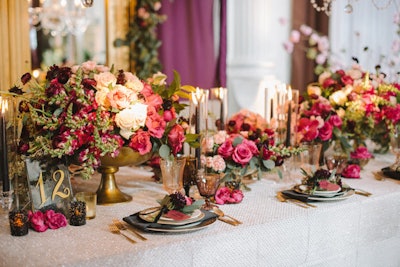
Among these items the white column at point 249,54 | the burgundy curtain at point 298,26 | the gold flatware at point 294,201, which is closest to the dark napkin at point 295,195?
Result: the gold flatware at point 294,201

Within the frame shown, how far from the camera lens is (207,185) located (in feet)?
6.23

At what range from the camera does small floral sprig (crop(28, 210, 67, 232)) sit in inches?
64.9

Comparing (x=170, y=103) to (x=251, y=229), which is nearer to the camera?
(x=251, y=229)

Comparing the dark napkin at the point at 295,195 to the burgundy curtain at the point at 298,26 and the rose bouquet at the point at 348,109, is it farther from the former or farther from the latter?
the burgundy curtain at the point at 298,26

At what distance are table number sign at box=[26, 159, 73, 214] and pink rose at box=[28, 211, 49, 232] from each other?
6cm

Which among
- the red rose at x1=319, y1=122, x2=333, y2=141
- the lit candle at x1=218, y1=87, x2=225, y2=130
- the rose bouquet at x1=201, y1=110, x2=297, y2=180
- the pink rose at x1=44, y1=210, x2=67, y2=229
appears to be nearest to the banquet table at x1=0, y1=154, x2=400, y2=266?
the pink rose at x1=44, y1=210, x2=67, y2=229

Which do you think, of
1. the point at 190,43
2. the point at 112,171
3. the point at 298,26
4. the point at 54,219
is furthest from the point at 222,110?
the point at 298,26

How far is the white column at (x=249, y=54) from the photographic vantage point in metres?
5.15

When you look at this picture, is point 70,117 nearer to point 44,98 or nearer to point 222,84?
point 44,98

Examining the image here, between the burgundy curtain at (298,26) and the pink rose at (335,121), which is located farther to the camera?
the burgundy curtain at (298,26)

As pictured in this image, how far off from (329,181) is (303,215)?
0.29 meters

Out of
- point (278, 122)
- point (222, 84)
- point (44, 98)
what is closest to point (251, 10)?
point (222, 84)

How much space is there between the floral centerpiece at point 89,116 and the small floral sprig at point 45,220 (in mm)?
178

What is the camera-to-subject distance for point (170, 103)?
2012 millimetres
